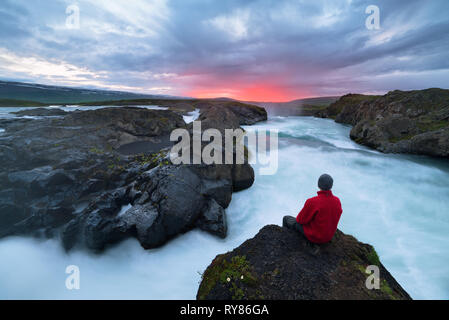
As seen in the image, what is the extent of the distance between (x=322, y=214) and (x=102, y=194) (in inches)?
358

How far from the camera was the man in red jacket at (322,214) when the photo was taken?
4.08 metres

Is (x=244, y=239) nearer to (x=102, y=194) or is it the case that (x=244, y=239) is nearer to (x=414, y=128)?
(x=102, y=194)

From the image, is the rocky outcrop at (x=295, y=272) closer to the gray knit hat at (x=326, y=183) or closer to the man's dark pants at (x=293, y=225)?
the man's dark pants at (x=293, y=225)

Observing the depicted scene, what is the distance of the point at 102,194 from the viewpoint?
8.32m

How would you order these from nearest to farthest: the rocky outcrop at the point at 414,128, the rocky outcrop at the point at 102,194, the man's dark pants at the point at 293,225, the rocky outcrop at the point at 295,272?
the rocky outcrop at the point at 295,272
the man's dark pants at the point at 293,225
the rocky outcrop at the point at 102,194
the rocky outcrop at the point at 414,128

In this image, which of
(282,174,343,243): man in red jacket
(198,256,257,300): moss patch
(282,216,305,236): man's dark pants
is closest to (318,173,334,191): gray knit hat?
(282,174,343,243): man in red jacket

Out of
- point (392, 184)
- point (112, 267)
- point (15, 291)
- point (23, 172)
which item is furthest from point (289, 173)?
point (23, 172)

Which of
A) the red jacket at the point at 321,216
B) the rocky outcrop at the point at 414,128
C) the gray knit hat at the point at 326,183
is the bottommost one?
the red jacket at the point at 321,216

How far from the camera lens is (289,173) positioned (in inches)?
569

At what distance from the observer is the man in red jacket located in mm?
4082

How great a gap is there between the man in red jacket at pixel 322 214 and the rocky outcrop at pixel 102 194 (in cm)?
401

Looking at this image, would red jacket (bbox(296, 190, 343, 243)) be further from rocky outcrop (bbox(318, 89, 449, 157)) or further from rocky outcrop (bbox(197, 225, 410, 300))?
rocky outcrop (bbox(318, 89, 449, 157))

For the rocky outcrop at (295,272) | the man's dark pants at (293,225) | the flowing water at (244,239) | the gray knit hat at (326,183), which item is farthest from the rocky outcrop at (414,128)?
the gray knit hat at (326,183)
